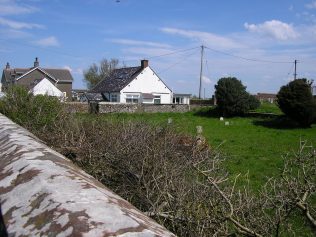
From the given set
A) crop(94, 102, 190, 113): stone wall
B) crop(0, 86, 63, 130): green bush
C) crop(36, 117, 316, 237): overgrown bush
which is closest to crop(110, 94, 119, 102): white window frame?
crop(94, 102, 190, 113): stone wall

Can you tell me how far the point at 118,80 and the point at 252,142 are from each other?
3914cm

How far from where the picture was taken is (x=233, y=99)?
36.3 meters

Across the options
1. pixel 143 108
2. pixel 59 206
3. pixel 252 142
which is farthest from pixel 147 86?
pixel 59 206

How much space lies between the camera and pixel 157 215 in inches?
160

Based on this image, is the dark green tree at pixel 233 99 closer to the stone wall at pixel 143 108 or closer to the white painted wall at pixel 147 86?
the stone wall at pixel 143 108

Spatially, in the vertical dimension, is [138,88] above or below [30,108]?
above

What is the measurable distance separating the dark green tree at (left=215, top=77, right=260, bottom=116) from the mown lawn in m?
1.83

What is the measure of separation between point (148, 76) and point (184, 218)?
5288 cm

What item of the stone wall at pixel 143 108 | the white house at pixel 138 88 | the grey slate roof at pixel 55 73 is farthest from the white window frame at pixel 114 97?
the grey slate roof at pixel 55 73

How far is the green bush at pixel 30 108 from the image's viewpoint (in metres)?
8.52

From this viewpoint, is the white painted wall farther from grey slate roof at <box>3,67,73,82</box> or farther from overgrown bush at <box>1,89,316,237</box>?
overgrown bush at <box>1,89,316,237</box>

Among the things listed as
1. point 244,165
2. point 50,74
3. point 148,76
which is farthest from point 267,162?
point 50,74

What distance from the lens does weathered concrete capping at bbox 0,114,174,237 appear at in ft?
5.24

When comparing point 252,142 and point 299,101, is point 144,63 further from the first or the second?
point 252,142
